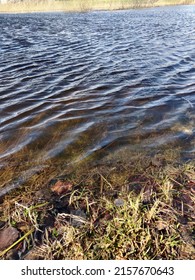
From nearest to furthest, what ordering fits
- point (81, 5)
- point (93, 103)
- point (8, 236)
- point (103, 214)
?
point (8, 236) → point (103, 214) → point (93, 103) → point (81, 5)

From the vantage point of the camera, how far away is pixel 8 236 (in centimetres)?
254

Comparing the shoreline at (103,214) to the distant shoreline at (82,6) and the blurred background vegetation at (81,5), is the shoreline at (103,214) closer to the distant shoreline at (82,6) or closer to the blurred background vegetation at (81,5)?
the distant shoreline at (82,6)

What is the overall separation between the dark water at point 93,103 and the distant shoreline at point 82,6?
41308mm

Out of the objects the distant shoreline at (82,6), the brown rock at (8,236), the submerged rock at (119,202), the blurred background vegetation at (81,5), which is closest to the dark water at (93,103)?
the submerged rock at (119,202)

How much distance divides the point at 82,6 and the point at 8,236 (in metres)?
51.5

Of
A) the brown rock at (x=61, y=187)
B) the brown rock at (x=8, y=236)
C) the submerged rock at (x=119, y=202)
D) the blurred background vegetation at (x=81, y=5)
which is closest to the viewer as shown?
the brown rock at (x=8, y=236)

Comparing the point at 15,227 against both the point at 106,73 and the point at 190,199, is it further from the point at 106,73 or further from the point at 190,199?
the point at 106,73

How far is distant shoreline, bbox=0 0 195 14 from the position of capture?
155 ft

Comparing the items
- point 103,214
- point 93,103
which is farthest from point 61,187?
point 93,103

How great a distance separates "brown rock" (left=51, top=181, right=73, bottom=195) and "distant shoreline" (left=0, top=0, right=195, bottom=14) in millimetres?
48876

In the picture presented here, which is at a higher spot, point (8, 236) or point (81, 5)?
point (81, 5)

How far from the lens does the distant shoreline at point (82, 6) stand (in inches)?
1855

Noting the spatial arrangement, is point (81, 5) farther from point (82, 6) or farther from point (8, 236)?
point (8, 236)

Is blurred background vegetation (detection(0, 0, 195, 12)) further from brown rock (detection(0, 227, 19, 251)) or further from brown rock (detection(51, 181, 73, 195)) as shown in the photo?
brown rock (detection(0, 227, 19, 251))
